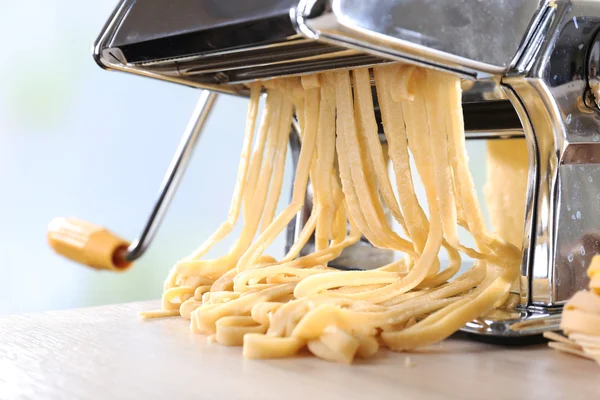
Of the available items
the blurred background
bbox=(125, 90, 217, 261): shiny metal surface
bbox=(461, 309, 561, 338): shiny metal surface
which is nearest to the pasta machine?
bbox=(461, 309, 561, 338): shiny metal surface

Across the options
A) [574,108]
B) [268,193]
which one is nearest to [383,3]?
[574,108]

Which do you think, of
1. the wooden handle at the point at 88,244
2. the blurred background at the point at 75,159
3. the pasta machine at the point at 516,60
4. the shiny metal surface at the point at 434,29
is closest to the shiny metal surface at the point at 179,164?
the wooden handle at the point at 88,244

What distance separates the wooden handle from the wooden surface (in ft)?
0.58

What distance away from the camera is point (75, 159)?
2.44 m

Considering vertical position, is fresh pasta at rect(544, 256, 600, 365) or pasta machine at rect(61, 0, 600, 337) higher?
pasta machine at rect(61, 0, 600, 337)

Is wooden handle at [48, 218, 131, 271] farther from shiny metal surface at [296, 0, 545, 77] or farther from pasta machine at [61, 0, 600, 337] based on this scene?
shiny metal surface at [296, 0, 545, 77]

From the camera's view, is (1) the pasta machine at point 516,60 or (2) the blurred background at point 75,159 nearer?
(1) the pasta machine at point 516,60

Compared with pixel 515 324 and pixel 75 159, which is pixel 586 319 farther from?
pixel 75 159

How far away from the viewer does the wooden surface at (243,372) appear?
1.80 ft

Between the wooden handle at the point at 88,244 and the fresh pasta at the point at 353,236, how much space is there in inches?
3.7

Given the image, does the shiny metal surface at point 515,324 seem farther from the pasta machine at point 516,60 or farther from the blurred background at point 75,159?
the blurred background at point 75,159

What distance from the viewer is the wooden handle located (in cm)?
92

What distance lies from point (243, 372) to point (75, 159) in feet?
6.44

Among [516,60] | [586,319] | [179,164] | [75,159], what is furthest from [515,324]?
[75,159]
